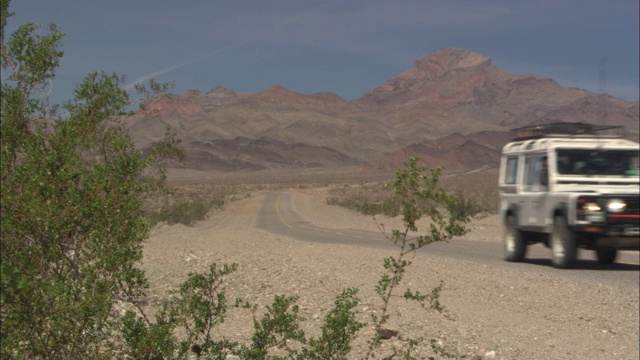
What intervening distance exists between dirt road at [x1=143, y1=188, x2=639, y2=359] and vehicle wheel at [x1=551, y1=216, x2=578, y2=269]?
0.98 ft

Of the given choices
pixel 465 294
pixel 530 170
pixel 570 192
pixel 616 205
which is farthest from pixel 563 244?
pixel 465 294

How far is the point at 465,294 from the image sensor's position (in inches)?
508

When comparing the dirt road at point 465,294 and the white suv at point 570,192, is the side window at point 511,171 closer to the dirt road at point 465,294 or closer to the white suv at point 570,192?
the white suv at point 570,192

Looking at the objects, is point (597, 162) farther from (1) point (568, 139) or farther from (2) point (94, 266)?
(2) point (94, 266)

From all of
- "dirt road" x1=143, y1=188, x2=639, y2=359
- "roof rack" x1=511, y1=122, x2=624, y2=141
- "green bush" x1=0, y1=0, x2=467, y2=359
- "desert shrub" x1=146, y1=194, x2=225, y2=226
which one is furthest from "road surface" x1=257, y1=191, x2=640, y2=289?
"green bush" x1=0, y1=0, x2=467, y2=359

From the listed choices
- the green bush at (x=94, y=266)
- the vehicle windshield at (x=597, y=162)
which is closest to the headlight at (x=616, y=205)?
the vehicle windshield at (x=597, y=162)

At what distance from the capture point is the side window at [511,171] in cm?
1739

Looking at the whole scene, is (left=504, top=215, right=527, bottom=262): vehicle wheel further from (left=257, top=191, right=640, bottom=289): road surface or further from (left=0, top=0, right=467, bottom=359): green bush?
A: (left=0, top=0, right=467, bottom=359): green bush

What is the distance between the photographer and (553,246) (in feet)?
52.2

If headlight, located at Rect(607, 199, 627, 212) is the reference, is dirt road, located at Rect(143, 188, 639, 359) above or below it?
below

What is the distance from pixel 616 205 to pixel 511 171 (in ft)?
10.3

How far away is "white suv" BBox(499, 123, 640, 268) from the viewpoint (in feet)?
48.6

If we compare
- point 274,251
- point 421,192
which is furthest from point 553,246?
point 421,192

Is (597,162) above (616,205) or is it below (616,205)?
above
